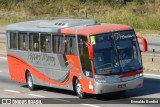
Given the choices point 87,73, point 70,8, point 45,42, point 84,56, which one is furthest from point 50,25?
point 70,8

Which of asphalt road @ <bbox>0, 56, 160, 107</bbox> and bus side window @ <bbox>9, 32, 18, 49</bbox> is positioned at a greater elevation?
bus side window @ <bbox>9, 32, 18, 49</bbox>

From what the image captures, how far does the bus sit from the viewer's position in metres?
19.2

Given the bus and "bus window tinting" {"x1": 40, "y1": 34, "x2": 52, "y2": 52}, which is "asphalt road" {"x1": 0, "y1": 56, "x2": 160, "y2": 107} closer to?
the bus

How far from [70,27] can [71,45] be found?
2.65 feet

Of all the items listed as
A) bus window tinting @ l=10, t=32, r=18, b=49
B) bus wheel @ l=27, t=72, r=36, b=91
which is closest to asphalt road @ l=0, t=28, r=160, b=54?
bus window tinting @ l=10, t=32, r=18, b=49

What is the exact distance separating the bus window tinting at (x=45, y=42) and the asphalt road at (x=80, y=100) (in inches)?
65.4

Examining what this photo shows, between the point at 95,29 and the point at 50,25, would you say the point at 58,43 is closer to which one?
the point at 50,25

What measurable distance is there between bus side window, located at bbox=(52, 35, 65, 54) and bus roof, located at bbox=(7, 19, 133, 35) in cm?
22

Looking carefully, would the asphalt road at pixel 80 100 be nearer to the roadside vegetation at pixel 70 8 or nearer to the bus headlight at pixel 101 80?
the bus headlight at pixel 101 80

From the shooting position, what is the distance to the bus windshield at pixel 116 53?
63.0 feet

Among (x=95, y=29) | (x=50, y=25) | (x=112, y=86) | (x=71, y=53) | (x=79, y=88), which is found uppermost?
(x=95, y=29)

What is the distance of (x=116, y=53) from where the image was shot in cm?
1942

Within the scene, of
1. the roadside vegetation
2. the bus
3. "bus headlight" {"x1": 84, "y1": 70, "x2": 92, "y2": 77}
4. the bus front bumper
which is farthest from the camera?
the roadside vegetation

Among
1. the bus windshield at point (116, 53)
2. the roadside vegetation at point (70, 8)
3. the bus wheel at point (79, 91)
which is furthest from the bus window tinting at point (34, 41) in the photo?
the roadside vegetation at point (70, 8)
